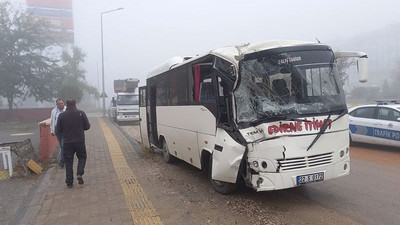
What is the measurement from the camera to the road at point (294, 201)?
528 centimetres

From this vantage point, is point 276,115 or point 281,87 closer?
point 276,115

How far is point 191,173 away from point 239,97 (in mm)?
3483

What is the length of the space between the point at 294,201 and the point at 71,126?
4.57 m

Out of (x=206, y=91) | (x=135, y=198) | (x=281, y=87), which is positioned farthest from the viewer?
(x=206, y=91)

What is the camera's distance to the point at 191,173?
8.72 metres

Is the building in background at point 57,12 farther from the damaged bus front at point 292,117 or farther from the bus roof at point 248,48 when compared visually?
the damaged bus front at point 292,117

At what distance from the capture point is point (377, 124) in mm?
11195

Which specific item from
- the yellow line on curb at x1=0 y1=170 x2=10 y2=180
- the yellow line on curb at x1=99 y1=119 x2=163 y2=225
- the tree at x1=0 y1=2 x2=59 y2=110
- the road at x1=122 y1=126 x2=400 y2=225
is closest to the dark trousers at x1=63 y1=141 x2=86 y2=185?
the yellow line on curb at x1=99 y1=119 x2=163 y2=225

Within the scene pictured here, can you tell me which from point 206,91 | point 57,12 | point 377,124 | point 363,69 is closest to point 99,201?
point 206,91

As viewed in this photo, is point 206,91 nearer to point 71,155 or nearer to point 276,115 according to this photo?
point 276,115

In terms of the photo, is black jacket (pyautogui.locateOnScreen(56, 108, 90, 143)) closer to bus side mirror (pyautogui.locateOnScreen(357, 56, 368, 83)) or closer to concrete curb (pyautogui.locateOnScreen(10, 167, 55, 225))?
concrete curb (pyautogui.locateOnScreen(10, 167, 55, 225))

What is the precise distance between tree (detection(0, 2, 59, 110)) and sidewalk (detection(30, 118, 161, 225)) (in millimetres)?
25284

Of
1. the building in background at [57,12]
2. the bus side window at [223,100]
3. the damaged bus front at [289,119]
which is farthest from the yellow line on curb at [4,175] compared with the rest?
the building in background at [57,12]

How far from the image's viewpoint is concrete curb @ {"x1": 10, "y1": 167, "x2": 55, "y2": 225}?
564cm
